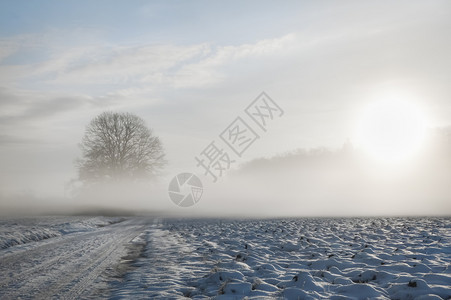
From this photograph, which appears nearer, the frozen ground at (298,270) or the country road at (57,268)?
the frozen ground at (298,270)

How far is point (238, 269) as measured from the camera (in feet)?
26.6

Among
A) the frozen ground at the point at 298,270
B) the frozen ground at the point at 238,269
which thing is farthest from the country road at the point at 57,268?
the frozen ground at the point at 298,270

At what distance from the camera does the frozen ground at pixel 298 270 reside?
5.98 m

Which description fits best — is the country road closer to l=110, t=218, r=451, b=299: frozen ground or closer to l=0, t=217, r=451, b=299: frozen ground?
l=0, t=217, r=451, b=299: frozen ground

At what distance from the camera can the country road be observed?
21.5 ft

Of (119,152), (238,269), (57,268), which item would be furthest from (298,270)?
(119,152)

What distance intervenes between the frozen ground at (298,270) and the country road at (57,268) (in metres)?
0.87

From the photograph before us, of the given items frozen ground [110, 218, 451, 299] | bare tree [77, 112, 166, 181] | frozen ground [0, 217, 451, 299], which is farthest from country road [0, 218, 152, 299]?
bare tree [77, 112, 166, 181]

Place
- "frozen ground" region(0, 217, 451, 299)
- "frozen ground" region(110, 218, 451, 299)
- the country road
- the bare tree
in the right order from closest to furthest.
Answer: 1. "frozen ground" region(110, 218, 451, 299)
2. "frozen ground" region(0, 217, 451, 299)
3. the country road
4. the bare tree

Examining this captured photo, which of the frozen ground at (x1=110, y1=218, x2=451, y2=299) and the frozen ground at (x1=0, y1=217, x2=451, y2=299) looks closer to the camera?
the frozen ground at (x1=110, y1=218, x2=451, y2=299)

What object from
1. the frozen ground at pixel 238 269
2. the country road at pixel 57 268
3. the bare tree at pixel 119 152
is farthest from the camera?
the bare tree at pixel 119 152

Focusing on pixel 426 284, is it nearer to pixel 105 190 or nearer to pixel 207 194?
pixel 105 190

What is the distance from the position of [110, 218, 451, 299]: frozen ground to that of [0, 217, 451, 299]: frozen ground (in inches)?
0.8

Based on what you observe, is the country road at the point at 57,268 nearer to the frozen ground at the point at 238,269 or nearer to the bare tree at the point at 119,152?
the frozen ground at the point at 238,269
